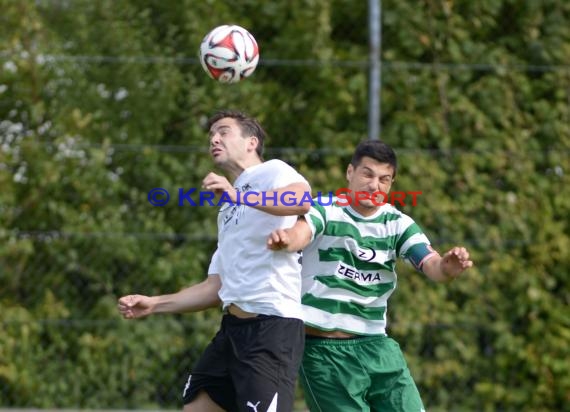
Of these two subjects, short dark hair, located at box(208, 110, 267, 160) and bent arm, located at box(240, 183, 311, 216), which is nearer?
bent arm, located at box(240, 183, 311, 216)

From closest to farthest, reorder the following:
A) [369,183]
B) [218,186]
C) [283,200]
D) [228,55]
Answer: [218,186] < [283,200] < [369,183] < [228,55]

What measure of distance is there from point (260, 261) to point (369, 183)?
2.03ft

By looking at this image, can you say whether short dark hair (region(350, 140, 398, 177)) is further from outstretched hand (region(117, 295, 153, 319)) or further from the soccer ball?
outstretched hand (region(117, 295, 153, 319))

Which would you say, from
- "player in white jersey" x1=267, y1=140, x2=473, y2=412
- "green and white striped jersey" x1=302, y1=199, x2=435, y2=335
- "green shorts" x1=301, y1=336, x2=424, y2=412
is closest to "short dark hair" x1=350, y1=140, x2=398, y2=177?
"player in white jersey" x1=267, y1=140, x2=473, y2=412

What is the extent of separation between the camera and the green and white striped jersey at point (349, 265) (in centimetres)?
440

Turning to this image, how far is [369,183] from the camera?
4410 mm

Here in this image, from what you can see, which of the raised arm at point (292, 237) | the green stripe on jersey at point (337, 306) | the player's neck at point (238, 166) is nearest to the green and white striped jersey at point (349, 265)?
the green stripe on jersey at point (337, 306)

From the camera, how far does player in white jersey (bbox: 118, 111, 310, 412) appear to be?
4.01m

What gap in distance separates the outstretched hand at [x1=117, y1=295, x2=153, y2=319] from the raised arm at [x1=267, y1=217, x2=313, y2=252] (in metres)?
0.72

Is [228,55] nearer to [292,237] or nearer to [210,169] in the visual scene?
[292,237]

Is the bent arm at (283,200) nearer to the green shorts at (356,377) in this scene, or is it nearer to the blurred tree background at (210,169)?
the green shorts at (356,377)

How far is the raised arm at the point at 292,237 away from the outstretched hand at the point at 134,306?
0.72 m

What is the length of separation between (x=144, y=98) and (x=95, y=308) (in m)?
1.54

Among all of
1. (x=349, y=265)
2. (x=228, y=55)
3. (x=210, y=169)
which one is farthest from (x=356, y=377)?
(x=210, y=169)
